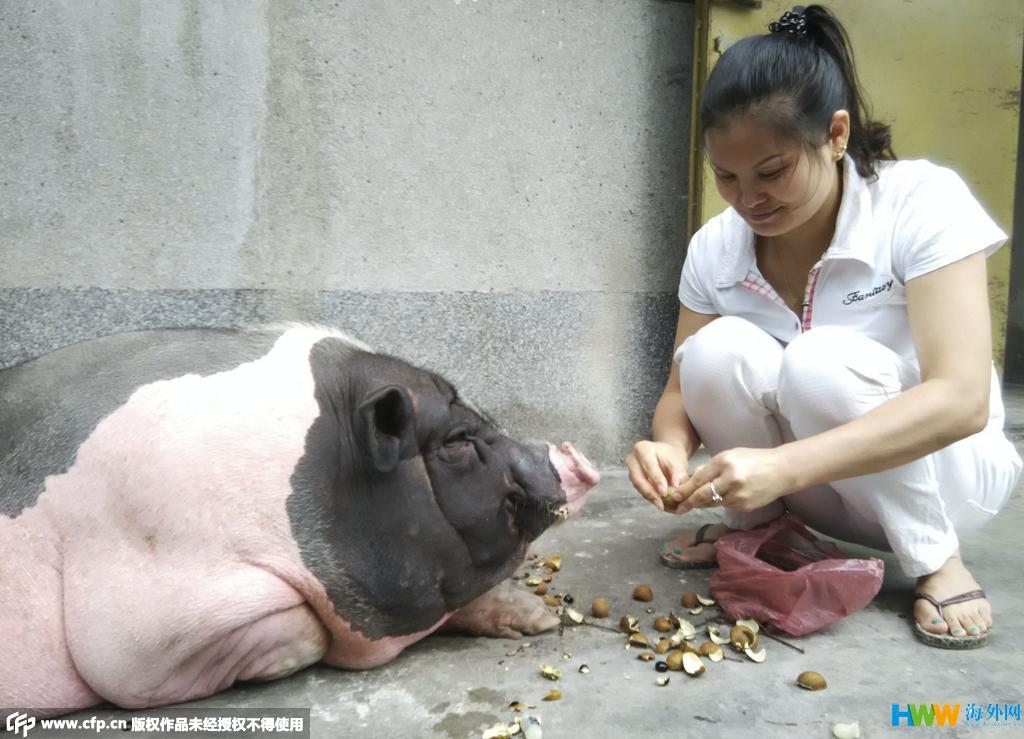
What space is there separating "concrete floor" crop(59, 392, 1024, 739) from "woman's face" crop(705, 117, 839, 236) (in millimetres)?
1076

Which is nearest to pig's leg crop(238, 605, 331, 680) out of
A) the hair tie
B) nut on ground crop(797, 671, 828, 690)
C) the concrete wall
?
nut on ground crop(797, 671, 828, 690)

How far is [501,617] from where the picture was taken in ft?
7.39

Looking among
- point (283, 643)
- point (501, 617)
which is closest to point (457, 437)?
point (501, 617)

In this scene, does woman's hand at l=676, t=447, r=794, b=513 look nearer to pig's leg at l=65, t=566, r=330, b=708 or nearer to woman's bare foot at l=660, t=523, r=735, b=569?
woman's bare foot at l=660, t=523, r=735, b=569

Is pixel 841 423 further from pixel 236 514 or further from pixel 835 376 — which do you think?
pixel 236 514

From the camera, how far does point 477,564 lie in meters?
2.16

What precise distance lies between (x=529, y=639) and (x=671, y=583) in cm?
56

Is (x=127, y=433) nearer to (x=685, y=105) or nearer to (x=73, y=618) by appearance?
(x=73, y=618)

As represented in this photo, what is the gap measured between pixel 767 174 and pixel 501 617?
1.31m

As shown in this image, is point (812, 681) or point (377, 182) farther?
point (377, 182)

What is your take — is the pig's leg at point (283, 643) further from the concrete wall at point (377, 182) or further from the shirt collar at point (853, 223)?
the concrete wall at point (377, 182)

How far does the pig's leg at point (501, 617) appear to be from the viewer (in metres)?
2.25

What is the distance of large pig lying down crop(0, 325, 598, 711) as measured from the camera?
71.5 inches

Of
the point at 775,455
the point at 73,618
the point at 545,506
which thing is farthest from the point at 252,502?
the point at 775,455
